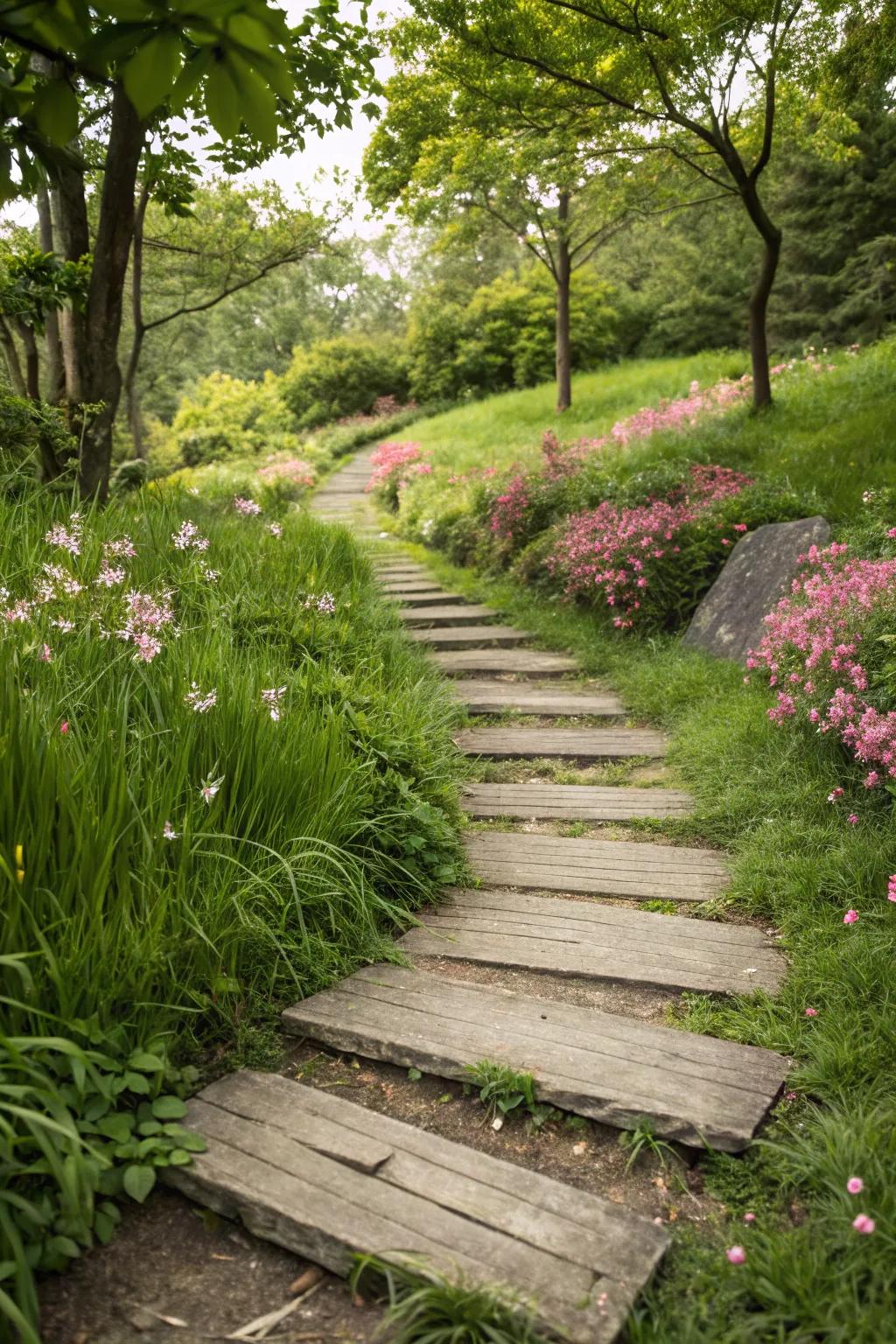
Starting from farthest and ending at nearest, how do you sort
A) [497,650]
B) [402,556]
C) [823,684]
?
[402,556] → [497,650] → [823,684]

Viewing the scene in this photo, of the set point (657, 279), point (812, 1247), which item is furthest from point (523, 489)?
point (657, 279)

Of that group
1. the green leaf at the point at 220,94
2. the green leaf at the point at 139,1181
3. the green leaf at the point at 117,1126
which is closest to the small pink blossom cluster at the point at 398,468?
the green leaf at the point at 117,1126

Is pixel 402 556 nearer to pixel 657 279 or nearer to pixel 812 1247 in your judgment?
pixel 812 1247

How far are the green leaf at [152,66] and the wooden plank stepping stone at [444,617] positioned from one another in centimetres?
605

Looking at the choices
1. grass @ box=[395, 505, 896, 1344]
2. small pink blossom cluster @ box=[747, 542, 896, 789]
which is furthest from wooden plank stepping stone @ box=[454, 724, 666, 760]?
small pink blossom cluster @ box=[747, 542, 896, 789]

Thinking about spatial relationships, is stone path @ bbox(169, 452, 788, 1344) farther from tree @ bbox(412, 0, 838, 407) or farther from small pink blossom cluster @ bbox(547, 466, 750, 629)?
tree @ bbox(412, 0, 838, 407)

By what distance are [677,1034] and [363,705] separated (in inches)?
81.8

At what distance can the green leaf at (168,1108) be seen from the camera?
1.99 metres

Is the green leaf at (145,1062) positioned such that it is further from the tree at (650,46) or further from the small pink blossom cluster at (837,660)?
the tree at (650,46)

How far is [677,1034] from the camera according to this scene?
2.38m

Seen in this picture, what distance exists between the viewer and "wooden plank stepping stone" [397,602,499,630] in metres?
7.32

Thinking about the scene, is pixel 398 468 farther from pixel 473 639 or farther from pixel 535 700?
pixel 535 700

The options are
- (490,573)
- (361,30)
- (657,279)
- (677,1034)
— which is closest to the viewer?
(677,1034)

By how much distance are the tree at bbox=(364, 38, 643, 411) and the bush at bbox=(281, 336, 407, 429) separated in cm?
1214
